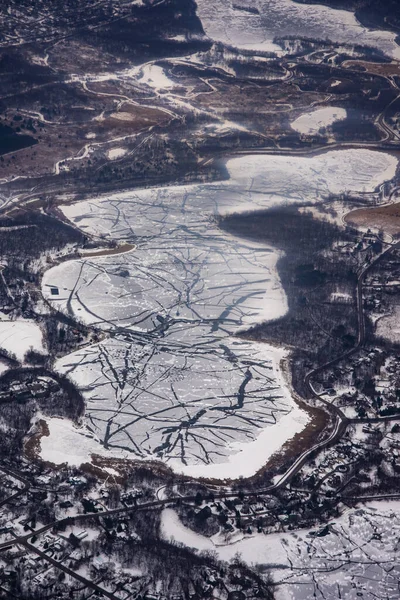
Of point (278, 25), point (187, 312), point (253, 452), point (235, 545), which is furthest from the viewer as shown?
point (278, 25)

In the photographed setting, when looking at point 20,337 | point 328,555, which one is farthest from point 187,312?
point 328,555

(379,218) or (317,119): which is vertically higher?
(317,119)

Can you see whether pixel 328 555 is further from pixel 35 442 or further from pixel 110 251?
pixel 110 251

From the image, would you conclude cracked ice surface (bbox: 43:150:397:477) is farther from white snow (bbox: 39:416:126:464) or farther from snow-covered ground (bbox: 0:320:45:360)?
snow-covered ground (bbox: 0:320:45:360)

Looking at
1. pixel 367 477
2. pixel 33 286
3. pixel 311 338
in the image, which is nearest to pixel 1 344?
pixel 33 286

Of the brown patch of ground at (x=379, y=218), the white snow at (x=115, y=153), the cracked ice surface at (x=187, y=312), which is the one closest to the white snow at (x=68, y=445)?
the cracked ice surface at (x=187, y=312)

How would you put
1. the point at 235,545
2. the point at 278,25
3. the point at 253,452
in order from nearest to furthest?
the point at 235,545 < the point at 253,452 < the point at 278,25
